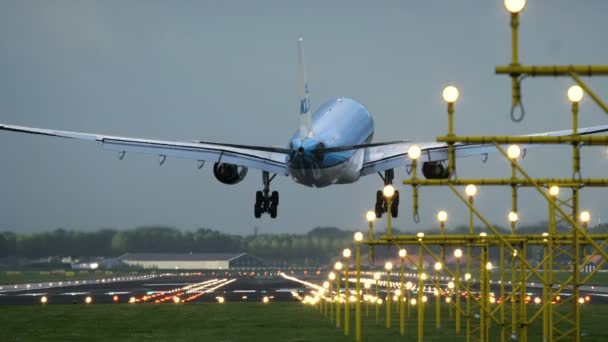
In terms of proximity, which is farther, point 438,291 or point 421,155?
point 421,155

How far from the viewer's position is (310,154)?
61594mm

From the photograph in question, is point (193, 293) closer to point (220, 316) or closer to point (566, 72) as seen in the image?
point (220, 316)

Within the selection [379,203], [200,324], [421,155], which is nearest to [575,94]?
[200,324]

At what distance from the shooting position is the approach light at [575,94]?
2330 cm

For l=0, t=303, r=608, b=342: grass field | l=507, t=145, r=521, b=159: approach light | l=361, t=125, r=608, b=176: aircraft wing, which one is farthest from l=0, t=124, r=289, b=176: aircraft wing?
l=507, t=145, r=521, b=159: approach light

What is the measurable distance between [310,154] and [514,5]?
43.5 metres

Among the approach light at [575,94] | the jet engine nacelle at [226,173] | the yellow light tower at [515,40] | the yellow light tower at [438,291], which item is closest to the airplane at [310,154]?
the jet engine nacelle at [226,173]

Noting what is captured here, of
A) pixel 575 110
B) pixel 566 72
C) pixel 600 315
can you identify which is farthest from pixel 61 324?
pixel 566 72

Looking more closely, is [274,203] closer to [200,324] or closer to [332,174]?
[332,174]

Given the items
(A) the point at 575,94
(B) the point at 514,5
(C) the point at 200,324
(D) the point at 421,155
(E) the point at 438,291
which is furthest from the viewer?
(D) the point at 421,155

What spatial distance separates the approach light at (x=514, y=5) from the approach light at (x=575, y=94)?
17.7 ft

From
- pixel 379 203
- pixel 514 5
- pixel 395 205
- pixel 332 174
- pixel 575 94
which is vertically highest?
pixel 332 174

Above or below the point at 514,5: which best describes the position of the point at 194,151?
above

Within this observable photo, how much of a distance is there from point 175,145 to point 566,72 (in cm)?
5178
